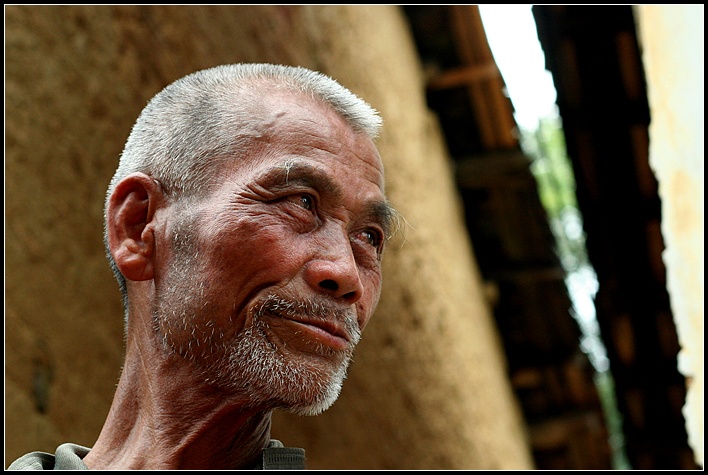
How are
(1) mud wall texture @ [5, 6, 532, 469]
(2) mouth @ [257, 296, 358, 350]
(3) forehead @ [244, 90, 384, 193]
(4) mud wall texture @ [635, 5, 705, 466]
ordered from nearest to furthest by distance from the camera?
1. (2) mouth @ [257, 296, 358, 350]
2. (3) forehead @ [244, 90, 384, 193]
3. (4) mud wall texture @ [635, 5, 705, 466]
4. (1) mud wall texture @ [5, 6, 532, 469]

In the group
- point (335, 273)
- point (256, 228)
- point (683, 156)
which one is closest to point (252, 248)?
point (256, 228)

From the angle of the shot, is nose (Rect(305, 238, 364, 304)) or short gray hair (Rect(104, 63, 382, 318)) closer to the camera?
nose (Rect(305, 238, 364, 304))

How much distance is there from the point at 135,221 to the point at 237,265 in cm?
25

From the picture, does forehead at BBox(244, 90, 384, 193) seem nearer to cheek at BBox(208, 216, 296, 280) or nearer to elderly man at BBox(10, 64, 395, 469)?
elderly man at BBox(10, 64, 395, 469)

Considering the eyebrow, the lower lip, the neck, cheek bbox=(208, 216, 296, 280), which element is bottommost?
→ the neck

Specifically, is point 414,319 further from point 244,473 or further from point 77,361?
point 244,473

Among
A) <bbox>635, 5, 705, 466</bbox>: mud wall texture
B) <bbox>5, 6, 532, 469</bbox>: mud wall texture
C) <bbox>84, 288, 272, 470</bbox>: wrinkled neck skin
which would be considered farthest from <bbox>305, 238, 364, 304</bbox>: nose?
<bbox>635, 5, 705, 466</bbox>: mud wall texture

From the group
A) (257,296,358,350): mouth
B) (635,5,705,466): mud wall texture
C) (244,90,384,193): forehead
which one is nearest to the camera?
(257,296,358,350): mouth

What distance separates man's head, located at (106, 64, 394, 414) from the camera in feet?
4.26

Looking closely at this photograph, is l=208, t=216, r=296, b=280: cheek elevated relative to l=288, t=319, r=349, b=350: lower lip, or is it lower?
elevated

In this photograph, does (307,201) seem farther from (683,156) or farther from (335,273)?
(683,156)

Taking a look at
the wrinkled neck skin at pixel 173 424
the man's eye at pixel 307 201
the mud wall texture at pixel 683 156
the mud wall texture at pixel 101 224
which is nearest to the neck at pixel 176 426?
the wrinkled neck skin at pixel 173 424

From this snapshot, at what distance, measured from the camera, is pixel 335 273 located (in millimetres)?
1299

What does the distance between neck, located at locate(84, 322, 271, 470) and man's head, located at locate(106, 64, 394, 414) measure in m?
0.04
